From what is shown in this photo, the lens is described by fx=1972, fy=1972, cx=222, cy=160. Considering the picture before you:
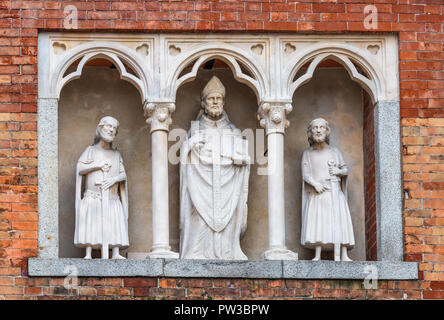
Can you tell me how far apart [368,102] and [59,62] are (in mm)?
3709

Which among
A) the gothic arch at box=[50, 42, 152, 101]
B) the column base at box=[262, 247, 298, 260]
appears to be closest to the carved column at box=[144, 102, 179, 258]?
the gothic arch at box=[50, 42, 152, 101]

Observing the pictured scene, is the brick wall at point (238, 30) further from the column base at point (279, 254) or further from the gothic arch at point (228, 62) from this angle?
the column base at point (279, 254)

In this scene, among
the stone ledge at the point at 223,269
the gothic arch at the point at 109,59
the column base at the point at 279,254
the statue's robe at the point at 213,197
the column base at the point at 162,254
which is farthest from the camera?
the gothic arch at the point at 109,59

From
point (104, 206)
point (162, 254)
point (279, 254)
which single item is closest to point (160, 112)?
point (104, 206)

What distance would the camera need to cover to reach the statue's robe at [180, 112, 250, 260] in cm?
2236

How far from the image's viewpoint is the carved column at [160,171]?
2217 centimetres

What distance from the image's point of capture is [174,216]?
23.0 m

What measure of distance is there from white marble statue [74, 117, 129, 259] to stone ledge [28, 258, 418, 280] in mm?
504

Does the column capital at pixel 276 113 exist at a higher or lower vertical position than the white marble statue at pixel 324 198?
higher

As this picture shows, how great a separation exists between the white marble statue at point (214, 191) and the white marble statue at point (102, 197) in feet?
2.34

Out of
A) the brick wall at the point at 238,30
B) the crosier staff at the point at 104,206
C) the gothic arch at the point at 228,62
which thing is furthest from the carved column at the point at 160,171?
the brick wall at the point at 238,30

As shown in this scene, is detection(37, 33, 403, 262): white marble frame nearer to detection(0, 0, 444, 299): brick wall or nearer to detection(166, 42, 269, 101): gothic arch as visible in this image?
detection(166, 42, 269, 101): gothic arch

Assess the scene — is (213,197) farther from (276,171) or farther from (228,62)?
(228,62)
